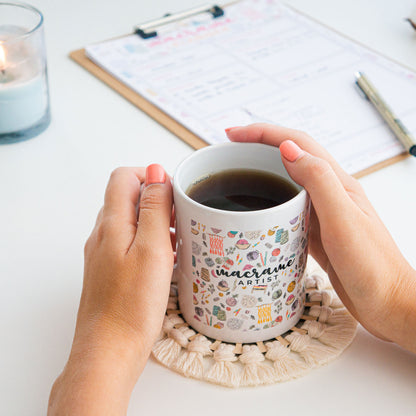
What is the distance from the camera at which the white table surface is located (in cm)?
57

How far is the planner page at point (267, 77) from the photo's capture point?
94 cm

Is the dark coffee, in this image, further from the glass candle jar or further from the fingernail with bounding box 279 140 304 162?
the glass candle jar

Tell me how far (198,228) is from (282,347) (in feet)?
0.50

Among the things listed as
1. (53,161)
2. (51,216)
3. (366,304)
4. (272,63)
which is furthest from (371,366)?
(272,63)

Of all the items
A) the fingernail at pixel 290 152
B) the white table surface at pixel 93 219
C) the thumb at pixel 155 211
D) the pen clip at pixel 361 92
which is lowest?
the white table surface at pixel 93 219

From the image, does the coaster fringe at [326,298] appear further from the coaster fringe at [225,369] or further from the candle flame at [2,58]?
the candle flame at [2,58]

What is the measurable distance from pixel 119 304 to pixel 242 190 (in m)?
0.17

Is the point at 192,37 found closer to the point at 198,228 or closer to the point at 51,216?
the point at 51,216

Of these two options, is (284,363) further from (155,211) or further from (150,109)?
(150,109)

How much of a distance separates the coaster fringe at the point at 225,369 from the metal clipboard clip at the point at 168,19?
770 millimetres

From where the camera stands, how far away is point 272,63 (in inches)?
43.4

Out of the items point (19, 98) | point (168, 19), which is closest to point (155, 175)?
point (19, 98)

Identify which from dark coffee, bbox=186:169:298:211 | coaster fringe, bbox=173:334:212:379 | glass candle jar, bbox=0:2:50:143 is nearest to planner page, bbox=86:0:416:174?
glass candle jar, bbox=0:2:50:143

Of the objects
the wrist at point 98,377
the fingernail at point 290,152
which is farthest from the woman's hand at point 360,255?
the wrist at point 98,377
